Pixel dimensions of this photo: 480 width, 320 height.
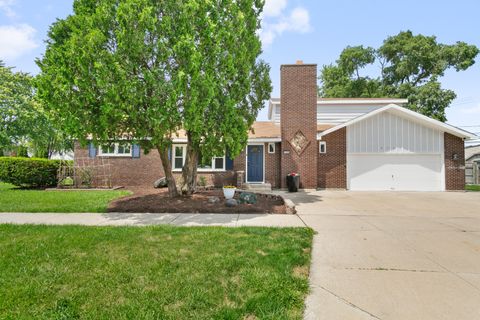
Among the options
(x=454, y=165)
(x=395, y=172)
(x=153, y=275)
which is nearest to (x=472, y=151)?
(x=454, y=165)

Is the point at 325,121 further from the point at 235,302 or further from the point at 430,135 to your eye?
the point at 235,302

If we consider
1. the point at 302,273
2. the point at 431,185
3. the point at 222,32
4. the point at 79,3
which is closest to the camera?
the point at 302,273

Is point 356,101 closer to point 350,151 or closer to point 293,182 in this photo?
point 350,151

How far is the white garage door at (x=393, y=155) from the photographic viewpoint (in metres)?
13.8

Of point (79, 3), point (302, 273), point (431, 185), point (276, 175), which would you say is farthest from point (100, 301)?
point (431, 185)

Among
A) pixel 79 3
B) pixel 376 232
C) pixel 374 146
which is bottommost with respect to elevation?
pixel 376 232

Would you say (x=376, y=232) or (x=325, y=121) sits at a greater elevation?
(x=325, y=121)

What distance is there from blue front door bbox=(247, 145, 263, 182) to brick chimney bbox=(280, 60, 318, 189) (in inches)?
52.2

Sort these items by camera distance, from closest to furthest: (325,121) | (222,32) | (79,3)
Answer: (222,32)
(79,3)
(325,121)

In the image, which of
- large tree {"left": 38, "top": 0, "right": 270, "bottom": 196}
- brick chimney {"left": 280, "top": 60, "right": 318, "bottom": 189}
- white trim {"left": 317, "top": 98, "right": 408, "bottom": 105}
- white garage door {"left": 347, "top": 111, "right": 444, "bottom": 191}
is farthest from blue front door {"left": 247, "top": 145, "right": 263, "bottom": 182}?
large tree {"left": 38, "top": 0, "right": 270, "bottom": 196}

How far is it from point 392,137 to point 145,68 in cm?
1303

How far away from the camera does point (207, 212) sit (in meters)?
7.36

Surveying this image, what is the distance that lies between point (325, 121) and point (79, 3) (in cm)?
1516

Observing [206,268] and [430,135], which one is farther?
[430,135]
